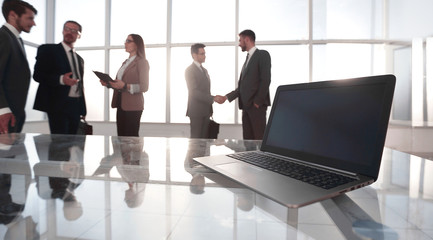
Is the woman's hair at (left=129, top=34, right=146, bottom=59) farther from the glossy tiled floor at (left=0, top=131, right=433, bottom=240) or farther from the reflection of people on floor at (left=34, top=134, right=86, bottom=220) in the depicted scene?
the glossy tiled floor at (left=0, top=131, right=433, bottom=240)

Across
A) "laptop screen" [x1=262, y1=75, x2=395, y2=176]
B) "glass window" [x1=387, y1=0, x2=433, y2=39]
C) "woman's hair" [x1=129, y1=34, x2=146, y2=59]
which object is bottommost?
"laptop screen" [x1=262, y1=75, x2=395, y2=176]

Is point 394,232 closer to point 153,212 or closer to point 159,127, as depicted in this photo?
point 153,212

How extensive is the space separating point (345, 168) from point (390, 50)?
5328mm

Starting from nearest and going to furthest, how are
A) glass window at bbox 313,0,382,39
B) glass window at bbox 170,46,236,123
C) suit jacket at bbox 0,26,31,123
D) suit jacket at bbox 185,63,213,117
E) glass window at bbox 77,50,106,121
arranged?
1. suit jacket at bbox 0,26,31,123
2. suit jacket at bbox 185,63,213,117
3. glass window at bbox 313,0,382,39
4. glass window at bbox 170,46,236,123
5. glass window at bbox 77,50,106,121

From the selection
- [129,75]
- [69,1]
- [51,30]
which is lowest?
[129,75]

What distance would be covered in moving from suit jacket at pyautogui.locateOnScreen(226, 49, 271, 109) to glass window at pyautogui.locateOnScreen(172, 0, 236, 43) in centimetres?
220

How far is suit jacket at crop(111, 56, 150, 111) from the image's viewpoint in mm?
2436

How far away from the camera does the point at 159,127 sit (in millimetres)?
5027

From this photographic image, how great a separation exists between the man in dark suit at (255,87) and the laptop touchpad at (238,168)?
7.15 ft

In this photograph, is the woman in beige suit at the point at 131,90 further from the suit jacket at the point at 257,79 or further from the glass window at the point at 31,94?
the glass window at the point at 31,94

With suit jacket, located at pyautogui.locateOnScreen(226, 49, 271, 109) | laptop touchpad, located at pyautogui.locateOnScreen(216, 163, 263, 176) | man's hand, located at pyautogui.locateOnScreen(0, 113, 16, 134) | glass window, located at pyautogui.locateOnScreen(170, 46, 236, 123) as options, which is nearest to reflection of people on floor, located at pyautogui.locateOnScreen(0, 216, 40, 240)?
laptop touchpad, located at pyautogui.locateOnScreen(216, 163, 263, 176)

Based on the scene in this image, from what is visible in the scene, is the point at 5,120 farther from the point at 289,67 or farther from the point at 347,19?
the point at 347,19

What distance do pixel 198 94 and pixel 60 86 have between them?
1.48 meters

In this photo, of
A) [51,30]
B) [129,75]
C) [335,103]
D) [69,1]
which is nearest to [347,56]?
[129,75]
